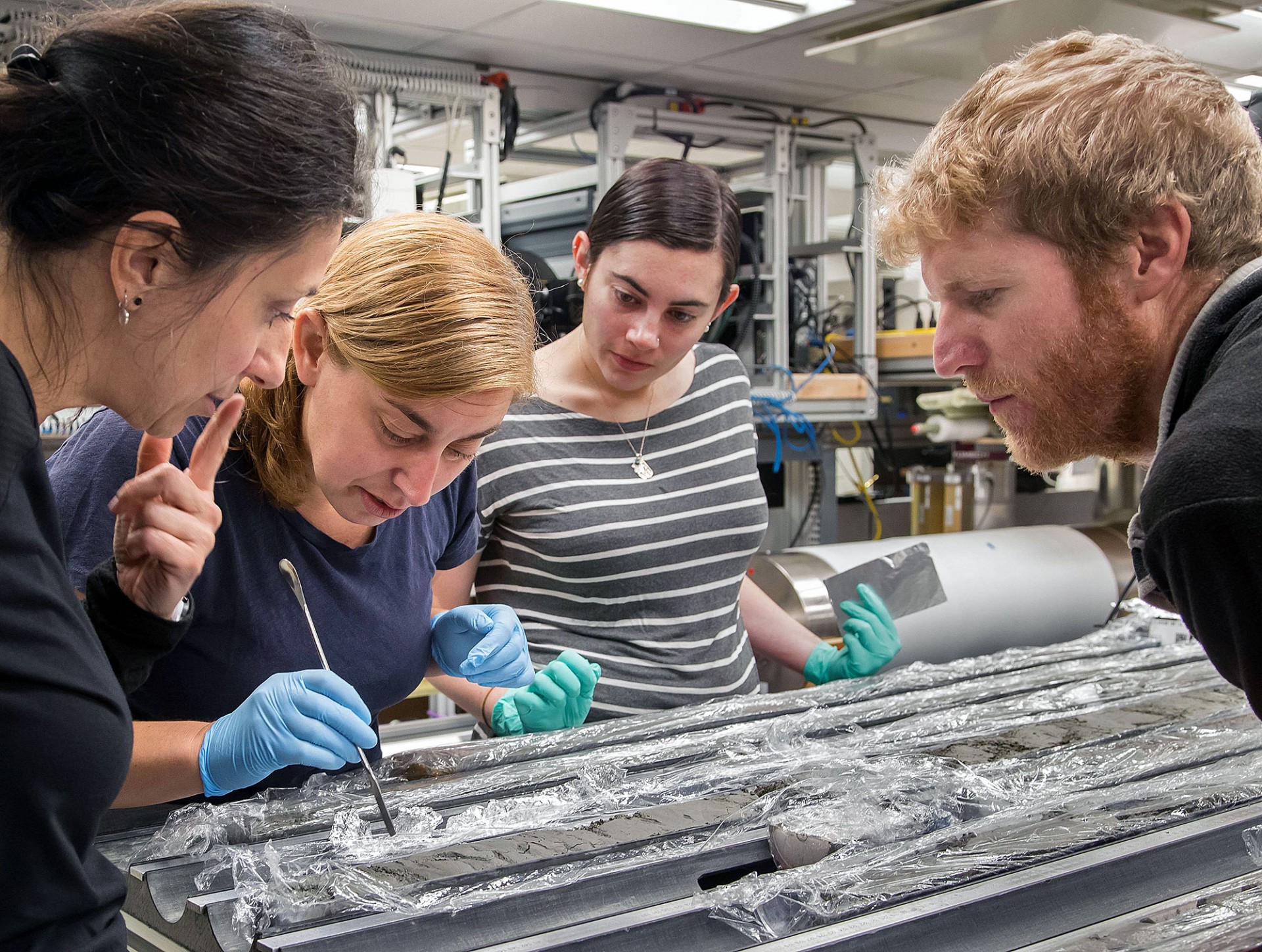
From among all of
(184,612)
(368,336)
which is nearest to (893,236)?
(368,336)

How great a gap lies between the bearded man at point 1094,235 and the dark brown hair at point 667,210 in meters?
0.57

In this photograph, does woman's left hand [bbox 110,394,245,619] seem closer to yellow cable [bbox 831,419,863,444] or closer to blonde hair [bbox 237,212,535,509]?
blonde hair [bbox 237,212,535,509]

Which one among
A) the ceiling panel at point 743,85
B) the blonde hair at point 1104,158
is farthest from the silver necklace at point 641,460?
the ceiling panel at point 743,85

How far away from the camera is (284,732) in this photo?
91 cm

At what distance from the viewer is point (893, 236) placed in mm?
1011

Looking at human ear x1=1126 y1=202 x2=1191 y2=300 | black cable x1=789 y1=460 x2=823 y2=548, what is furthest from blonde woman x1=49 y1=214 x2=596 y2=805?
black cable x1=789 y1=460 x2=823 y2=548

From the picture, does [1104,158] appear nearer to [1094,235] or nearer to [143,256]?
[1094,235]

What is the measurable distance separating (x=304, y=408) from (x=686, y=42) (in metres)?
2.77

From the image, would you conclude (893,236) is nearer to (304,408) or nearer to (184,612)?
(304,408)

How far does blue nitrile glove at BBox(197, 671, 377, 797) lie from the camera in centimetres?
92

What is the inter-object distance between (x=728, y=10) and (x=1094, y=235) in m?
2.41

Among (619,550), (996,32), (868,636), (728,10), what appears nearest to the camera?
(619,550)

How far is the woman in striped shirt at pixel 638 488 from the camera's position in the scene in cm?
146

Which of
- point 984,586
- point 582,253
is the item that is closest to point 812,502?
point 984,586
